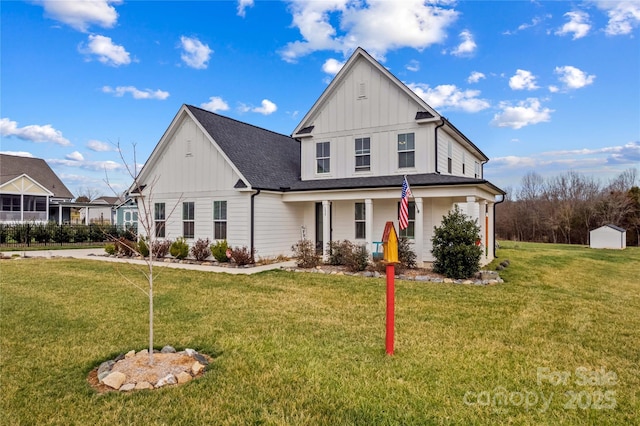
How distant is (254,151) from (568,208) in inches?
1324

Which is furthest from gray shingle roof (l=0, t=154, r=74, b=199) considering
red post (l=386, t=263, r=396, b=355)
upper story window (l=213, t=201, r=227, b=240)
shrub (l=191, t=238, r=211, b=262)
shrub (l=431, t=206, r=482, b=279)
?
red post (l=386, t=263, r=396, b=355)

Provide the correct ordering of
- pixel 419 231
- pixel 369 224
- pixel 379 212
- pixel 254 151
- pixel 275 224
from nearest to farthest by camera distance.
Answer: pixel 419 231, pixel 369 224, pixel 379 212, pixel 275 224, pixel 254 151

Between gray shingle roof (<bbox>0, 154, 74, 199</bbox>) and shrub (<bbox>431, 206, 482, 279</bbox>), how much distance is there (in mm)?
39408

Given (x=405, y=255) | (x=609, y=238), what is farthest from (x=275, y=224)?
(x=609, y=238)

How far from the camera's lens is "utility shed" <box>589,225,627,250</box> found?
25.8 meters

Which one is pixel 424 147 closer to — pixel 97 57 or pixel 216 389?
pixel 216 389

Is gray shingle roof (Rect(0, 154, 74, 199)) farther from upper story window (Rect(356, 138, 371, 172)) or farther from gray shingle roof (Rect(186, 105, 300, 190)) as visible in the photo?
upper story window (Rect(356, 138, 371, 172))

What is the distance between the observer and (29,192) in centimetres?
3428

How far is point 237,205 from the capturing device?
46.7 ft

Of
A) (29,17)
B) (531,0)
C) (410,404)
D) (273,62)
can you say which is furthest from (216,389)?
(273,62)

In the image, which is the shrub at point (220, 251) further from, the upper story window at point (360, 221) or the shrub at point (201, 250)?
the upper story window at point (360, 221)

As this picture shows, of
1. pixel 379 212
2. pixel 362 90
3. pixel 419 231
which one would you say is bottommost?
pixel 419 231

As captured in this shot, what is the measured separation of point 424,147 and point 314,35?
685 centimetres

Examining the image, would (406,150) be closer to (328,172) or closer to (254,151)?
(328,172)
